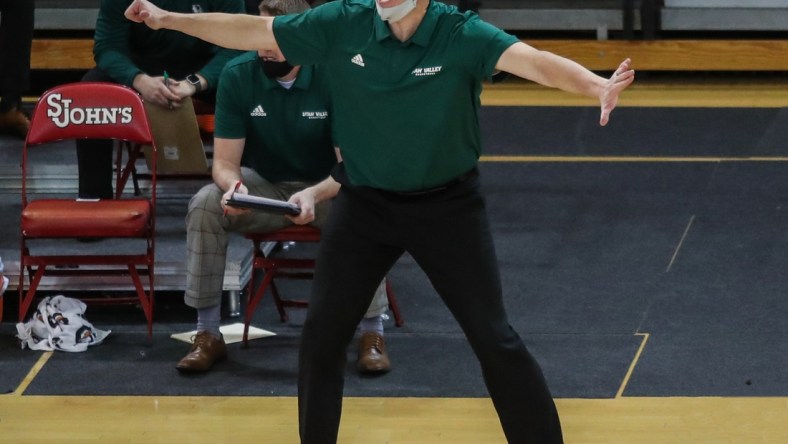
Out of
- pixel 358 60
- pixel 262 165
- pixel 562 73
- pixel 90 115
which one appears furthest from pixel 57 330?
pixel 562 73

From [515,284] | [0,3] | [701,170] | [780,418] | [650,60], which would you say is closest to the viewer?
[780,418]

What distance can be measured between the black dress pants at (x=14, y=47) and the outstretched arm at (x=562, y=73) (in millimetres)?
4699

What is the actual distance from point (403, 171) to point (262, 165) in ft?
6.72

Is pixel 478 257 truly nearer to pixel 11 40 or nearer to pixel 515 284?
pixel 515 284

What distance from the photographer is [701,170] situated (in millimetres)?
8664

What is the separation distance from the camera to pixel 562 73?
3.69 m

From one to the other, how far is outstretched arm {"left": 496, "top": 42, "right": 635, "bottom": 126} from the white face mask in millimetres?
306

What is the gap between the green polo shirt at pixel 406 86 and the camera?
12.7 feet

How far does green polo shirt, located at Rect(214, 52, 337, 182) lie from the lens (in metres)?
5.73

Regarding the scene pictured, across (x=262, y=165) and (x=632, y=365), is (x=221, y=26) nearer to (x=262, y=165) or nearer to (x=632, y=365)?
(x=262, y=165)

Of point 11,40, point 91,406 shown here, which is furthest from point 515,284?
point 11,40

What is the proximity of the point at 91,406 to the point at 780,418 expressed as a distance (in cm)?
263

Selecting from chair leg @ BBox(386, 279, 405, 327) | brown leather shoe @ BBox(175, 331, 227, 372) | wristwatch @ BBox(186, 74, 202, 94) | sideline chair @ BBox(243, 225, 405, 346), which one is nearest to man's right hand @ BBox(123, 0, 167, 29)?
sideline chair @ BBox(243, 225, 405, 346)

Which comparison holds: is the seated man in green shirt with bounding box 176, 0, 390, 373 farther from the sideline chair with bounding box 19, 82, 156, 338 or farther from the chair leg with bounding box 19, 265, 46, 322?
the chair leg with bounding box 19, 265, 46, 322
